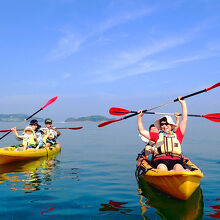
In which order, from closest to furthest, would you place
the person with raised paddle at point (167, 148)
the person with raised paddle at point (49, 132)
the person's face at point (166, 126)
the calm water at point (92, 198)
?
the calm water at point (92, 198), the person with raised paddle at point (167, 148), the person's face at point (166, 126), the person with raised paddle at point (49, 132)

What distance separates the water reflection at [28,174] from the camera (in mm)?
7027

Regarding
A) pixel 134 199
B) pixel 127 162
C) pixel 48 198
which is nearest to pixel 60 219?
pixel 48 198

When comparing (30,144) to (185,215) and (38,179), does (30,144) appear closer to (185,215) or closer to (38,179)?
(38,179)

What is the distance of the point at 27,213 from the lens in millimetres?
4914

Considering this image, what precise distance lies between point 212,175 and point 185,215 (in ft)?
14.1

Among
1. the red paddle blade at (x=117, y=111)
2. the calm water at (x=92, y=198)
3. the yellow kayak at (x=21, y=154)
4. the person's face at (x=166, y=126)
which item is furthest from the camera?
the yellow kayak at (x=21, y=154)

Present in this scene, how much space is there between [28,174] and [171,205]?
527 centimetres

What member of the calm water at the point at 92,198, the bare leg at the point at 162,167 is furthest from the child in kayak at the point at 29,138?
the bare leg at the point at 162,167

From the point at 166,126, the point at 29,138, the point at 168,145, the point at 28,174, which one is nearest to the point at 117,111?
the point at 166,126

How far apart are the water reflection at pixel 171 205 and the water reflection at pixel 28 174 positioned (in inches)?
117

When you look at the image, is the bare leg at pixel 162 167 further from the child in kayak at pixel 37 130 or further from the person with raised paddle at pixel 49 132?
the person with raised paddle at pixel 49 132

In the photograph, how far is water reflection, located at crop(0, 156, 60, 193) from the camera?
703 cm

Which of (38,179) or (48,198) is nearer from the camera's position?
(48,198)

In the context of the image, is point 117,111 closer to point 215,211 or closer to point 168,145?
point 168,145
